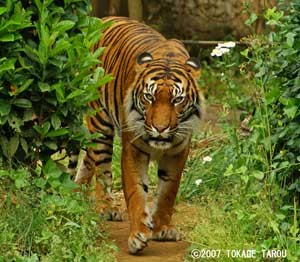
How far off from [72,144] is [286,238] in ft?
5.01

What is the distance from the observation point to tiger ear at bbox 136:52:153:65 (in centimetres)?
729

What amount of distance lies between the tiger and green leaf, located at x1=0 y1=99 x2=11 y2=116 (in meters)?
0.67

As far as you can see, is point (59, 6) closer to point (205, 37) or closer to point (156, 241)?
point (156, 241)

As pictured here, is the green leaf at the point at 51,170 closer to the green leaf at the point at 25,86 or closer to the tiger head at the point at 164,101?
the green leaf at the point at 25,86

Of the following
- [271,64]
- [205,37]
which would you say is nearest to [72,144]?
[271,64]

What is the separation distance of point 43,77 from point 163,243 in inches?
63.6

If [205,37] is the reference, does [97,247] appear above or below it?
above

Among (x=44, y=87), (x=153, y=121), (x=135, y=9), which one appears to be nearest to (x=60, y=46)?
(x=44, y=87)

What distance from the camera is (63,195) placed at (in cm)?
651

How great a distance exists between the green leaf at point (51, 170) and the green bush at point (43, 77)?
93 millimetres

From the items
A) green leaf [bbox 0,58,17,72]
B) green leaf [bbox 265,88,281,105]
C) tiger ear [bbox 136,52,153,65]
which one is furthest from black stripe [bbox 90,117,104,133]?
green leaf [bbox 265,88,281,105]

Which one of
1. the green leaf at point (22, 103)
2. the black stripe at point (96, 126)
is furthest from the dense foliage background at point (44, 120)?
the black stripe at point (96, 126)

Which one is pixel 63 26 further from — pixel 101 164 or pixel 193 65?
pixel 101 164

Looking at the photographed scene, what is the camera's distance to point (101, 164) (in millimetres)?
8250
